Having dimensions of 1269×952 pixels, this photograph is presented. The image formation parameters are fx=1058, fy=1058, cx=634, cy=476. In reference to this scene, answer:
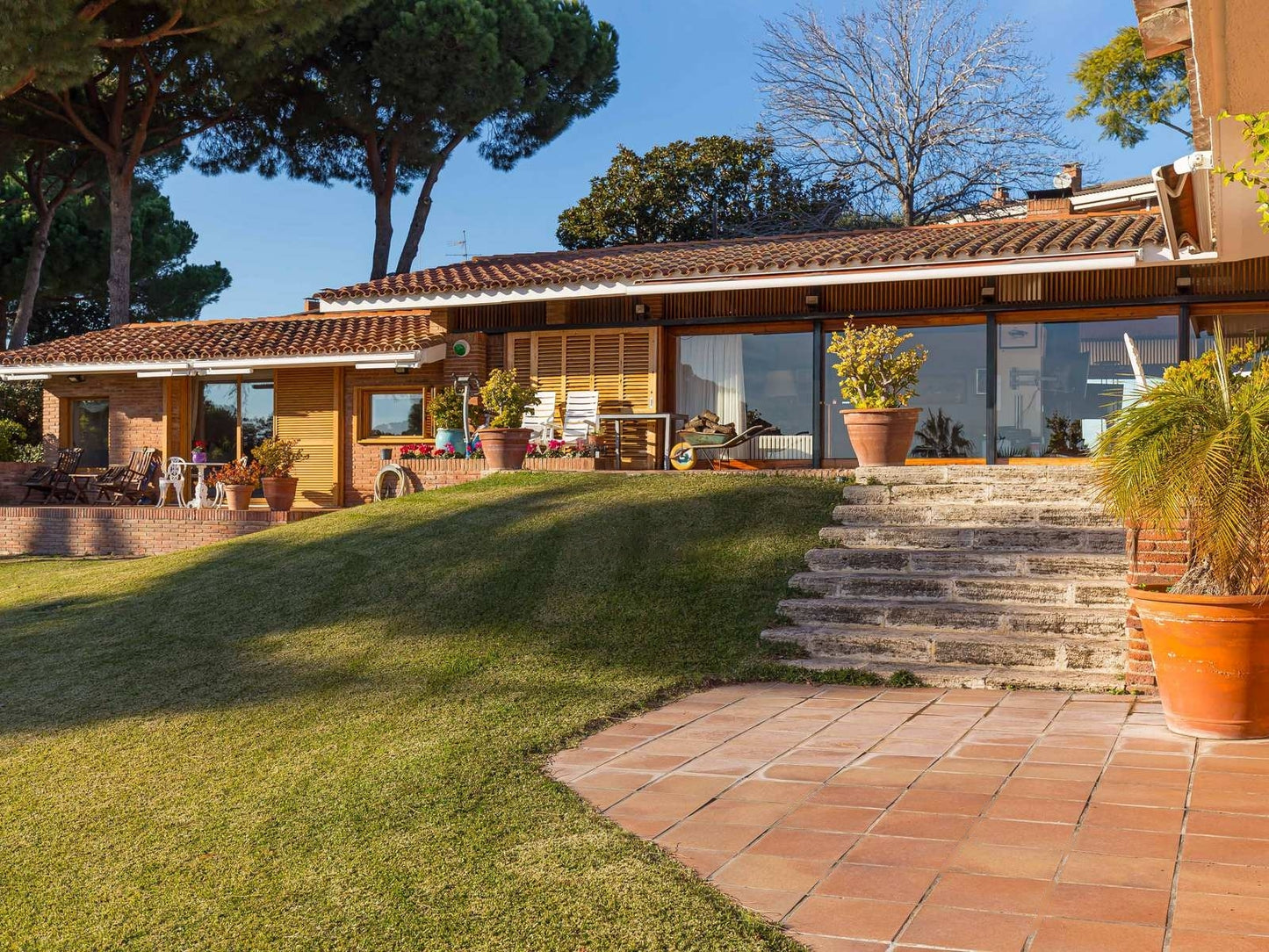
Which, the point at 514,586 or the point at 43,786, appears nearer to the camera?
the point at 43,786

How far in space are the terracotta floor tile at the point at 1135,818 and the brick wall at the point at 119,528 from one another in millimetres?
12671

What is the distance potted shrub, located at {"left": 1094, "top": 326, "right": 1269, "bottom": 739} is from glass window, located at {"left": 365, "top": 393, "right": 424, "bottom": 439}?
13.4m

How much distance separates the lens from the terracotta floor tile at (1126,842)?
323 cm

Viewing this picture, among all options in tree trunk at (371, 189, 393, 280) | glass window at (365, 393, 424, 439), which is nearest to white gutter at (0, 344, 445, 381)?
glass window at (365, 393, 424, 439)

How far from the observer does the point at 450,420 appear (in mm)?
15039

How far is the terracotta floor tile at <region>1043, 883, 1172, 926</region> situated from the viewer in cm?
278

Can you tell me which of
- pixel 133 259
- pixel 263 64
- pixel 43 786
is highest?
pixel 263 64

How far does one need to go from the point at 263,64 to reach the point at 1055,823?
73.6 ft

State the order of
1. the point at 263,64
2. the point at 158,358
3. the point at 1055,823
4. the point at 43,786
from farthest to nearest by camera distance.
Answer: the point at 263,64 → the point at 158,358 → the point at 43,786 → the point at 1055,823

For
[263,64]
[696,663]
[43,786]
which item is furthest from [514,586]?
[263,64]

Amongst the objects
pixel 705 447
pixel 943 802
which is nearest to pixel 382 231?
pixel 705 447

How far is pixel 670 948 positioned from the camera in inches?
106

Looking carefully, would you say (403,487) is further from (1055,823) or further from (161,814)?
(1055,823)

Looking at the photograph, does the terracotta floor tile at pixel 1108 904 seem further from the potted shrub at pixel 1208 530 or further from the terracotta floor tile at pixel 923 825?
the potted shrub at pixel 1208 530
